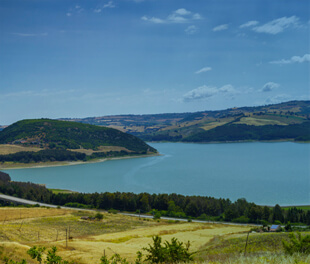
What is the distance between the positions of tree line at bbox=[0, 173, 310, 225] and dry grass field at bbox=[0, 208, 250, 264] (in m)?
6.29

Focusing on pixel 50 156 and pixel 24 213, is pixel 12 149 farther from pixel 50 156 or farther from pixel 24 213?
pixel 24 213

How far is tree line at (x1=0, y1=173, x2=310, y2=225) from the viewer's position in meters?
42.9

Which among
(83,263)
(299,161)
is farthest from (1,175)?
(299,161)

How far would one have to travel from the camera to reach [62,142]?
142 metres

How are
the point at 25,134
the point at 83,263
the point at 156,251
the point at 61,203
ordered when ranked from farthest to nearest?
1. the point at 25,134
2. the point at 61,203
3. the point at 83,263
4. the point at 156,251

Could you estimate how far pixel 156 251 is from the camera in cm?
1364

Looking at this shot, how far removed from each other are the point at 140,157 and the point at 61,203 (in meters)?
76.9

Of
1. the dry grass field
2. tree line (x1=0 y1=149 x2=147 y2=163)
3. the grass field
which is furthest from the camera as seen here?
tree line (x1=0 y1=149 x2=147 y2=163)

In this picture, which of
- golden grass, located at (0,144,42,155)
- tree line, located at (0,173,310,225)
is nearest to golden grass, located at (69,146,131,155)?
golden grass, located at (0,144,42,155)

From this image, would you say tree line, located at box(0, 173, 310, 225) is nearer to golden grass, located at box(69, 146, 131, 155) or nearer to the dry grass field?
the dry grass field

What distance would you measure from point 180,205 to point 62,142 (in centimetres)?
10149

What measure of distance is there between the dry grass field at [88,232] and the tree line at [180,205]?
247 inches

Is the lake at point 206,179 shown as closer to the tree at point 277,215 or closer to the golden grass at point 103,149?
the tree at point 277,215

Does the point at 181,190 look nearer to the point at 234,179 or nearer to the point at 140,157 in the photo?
the point at 234,179
